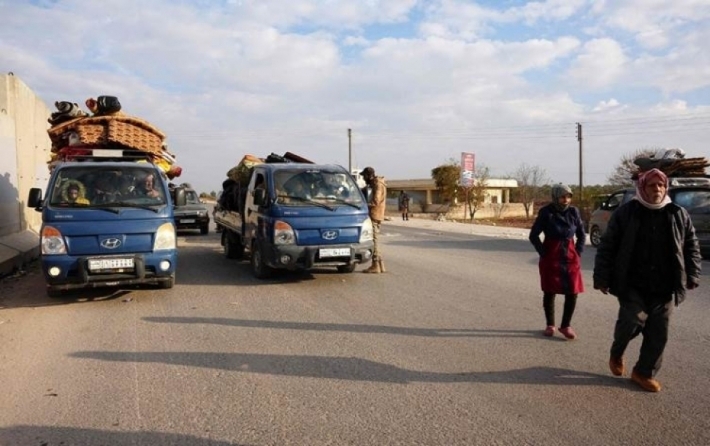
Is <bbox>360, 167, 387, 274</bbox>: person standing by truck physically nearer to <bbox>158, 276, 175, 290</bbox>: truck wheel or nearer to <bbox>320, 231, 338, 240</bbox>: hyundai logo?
<bbox>320, 231, 338, 240</bbox>: hyundai logo

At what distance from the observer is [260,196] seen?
30.2ft

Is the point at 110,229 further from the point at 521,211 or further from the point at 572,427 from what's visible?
the point at 521,211

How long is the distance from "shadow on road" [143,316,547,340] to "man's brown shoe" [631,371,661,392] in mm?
1431

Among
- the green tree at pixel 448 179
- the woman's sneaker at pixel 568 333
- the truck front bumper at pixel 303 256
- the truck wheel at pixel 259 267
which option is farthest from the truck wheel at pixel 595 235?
the green tree at pixel 448 179

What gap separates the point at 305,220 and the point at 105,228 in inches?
110

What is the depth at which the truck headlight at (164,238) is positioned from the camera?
24.9 ft

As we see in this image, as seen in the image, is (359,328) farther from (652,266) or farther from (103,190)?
(103,190)

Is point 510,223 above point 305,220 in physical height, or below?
below

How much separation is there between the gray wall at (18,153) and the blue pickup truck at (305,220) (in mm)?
5814

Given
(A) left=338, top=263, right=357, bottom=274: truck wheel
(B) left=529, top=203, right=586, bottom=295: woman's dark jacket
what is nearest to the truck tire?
(A) left=338, top=263, right=357, bottom=274: truck wheel

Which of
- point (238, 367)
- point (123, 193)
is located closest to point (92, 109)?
point (123, 193)

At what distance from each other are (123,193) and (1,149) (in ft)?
18.7

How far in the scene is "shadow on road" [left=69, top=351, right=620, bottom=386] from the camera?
457 cm

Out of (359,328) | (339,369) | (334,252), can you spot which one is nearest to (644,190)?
(339,369)
